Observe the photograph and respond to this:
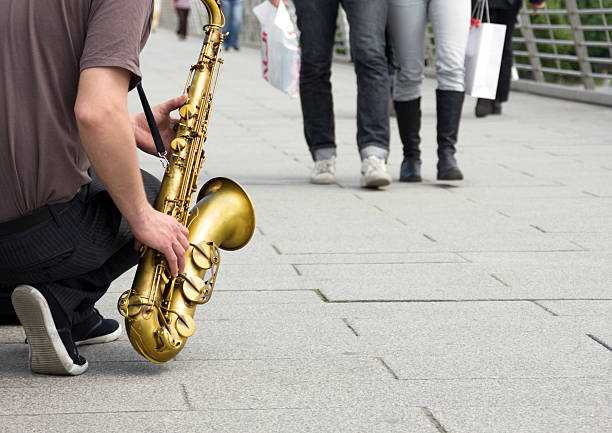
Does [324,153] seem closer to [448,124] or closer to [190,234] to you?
[448,124]

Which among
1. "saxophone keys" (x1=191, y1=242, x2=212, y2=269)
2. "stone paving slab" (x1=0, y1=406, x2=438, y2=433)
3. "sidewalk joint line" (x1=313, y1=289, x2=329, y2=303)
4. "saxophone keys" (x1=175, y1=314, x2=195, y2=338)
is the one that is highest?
"saxophone keys" (x1=191, y1=242, x2=212, y2=269)

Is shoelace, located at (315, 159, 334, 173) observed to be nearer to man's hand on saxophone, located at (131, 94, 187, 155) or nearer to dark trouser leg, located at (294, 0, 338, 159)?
dark trouser leg, located at (294, 0, 338, 159)

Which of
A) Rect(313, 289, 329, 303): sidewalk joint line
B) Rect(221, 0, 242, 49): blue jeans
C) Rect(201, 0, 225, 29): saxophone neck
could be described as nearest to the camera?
Rect(201, 0, 225, 29): saxophone neck

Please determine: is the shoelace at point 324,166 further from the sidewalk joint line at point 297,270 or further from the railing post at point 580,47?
the railing post at point 580,47

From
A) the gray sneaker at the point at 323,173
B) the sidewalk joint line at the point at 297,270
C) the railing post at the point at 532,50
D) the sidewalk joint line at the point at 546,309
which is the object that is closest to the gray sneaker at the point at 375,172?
the gray sneaker at the point at 323,173

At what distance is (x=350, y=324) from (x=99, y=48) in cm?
122

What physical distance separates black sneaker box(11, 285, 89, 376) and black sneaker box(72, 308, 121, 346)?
0.24 meters

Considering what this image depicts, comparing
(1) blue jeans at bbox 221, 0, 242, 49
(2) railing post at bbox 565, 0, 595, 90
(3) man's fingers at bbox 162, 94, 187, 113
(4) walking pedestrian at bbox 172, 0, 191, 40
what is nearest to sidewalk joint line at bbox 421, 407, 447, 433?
(3) man's fingers at bbox 162, 94, 187, 113

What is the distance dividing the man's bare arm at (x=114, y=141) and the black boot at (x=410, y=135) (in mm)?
3446

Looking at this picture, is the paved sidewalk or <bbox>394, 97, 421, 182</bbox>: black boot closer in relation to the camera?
the paved sidewalk

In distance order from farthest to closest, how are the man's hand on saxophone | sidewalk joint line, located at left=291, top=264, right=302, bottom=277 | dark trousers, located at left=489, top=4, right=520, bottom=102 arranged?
dark trousers, located at left=489, top=4, right=520, bottom=102, sidewalk joint line, located at left=291, top=264, right=302, bottom=277, the man's hand on saxophone

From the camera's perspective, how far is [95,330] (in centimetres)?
304

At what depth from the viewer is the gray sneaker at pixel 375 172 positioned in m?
5.59

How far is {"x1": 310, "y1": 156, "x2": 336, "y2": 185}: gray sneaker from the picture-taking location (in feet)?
19.4
